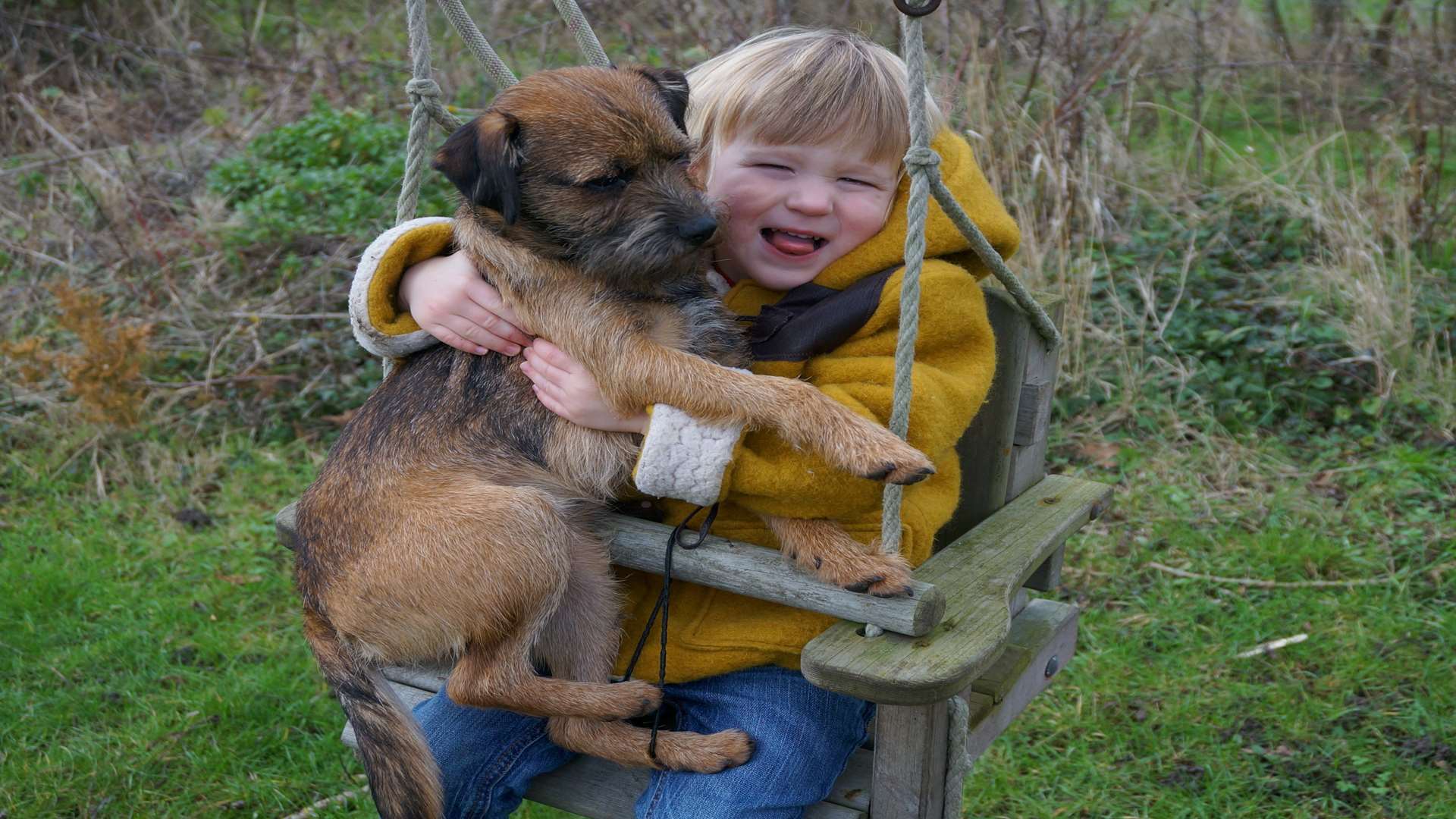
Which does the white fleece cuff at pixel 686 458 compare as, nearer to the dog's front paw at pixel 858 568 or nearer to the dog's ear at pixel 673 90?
the dog's front paw at pixel 858 568

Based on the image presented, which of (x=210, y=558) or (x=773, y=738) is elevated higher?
(x=773, y=738)

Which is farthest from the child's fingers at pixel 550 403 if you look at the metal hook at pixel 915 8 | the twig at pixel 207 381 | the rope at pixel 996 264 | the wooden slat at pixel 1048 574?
the twig at pixel 207 381

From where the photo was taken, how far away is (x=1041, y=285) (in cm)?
606

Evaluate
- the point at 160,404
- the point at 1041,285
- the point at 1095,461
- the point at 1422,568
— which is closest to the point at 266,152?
the point at 160,404

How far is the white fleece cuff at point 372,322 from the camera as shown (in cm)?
297

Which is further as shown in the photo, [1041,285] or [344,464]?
[1041,285]

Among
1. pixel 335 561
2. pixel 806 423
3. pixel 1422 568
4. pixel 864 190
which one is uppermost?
pixel 864 190

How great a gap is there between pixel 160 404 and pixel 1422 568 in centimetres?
578

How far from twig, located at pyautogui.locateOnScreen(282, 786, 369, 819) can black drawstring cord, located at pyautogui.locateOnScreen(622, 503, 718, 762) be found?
165cm

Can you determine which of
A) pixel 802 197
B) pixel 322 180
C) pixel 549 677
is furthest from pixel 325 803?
pixel 322 180

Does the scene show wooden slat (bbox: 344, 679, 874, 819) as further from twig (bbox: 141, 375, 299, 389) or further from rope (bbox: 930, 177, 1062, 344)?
twig (bbox: 141, 375, 299, 389)

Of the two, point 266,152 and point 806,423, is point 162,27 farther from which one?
point 806,423

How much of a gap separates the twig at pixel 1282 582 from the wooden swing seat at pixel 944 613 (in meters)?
1.74

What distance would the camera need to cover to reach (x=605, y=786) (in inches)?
109
